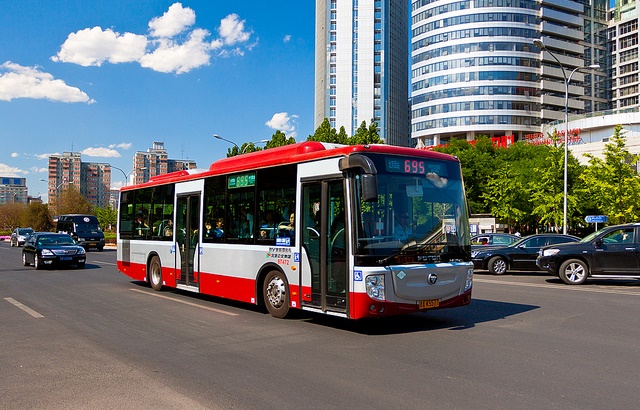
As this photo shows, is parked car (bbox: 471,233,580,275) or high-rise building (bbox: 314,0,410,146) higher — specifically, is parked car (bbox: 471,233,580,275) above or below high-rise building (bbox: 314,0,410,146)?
below

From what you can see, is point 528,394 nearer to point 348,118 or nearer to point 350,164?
point 350,164

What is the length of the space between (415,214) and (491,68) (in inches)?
3668

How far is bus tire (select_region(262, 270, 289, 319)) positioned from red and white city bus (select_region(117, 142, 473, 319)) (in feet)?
0.06

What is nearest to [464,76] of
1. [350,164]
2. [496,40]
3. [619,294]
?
[496,40]

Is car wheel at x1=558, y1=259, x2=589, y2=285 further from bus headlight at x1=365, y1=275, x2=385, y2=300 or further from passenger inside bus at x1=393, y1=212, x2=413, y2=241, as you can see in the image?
bus headlight at x1=365, y1=275, x2=385, y2=300

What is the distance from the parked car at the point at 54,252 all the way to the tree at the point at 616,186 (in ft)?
100

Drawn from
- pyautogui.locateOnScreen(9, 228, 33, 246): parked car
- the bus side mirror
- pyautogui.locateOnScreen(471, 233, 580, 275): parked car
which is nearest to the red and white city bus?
the bus side mirror

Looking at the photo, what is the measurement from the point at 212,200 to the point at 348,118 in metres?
117

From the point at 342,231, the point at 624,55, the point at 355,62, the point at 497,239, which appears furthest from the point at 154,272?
the point at 624,55

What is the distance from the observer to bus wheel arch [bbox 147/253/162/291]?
49.1 feet

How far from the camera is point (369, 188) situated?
8.12m

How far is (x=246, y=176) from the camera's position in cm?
1138

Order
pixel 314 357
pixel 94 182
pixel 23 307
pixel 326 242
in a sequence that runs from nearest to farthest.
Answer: pixel 314 357
pixel 326 242
pixel 23 307
pixel 94 182

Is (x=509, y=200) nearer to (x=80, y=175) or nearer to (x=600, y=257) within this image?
(x=600, y=257)
